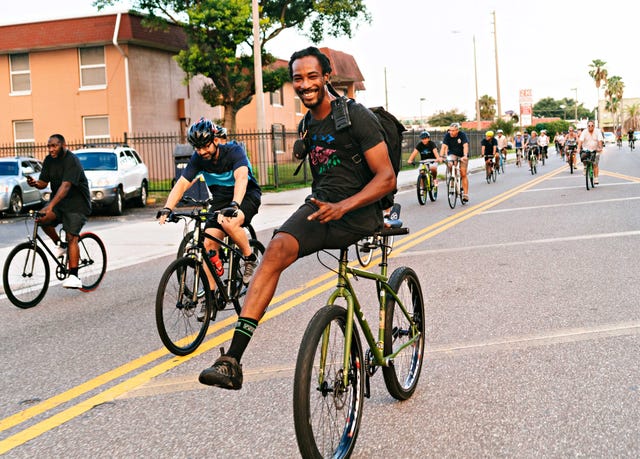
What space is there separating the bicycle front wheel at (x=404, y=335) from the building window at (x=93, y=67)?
101 ft

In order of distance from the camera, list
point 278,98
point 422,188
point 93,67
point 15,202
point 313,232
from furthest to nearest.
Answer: point 278,98 → point 93,67 → point 15,202 → point 422,188 → point 313,232

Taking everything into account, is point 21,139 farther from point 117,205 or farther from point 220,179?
point 220,179

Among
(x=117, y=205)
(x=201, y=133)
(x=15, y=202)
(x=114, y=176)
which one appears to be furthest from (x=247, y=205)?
(x=15, y=202)

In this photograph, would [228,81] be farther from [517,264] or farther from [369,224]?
[369,224]

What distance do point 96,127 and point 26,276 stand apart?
2687 cm

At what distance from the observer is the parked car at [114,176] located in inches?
790

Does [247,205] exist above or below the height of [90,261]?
above

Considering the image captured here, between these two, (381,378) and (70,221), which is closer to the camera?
(381,378)

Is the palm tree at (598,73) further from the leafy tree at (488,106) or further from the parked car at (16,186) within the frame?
the parked car at (16,186)

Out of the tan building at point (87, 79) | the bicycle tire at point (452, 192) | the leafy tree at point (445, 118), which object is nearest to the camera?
the bicycle tire at point (452, 192)

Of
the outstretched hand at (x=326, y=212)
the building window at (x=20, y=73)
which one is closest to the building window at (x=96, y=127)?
the building window at (x=20, y=73)

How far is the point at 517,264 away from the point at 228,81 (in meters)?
23.5

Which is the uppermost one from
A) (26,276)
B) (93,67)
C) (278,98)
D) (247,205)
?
(93,67)

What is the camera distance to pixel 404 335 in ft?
15.0
